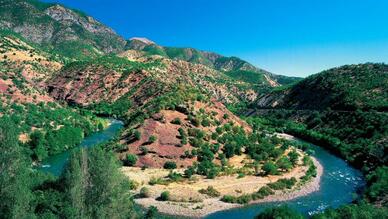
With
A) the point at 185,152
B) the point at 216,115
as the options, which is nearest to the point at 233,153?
the point at 185,152

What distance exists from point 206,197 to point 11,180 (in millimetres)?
36027

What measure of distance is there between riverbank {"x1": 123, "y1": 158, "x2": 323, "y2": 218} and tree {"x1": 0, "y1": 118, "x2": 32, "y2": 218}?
2660cm

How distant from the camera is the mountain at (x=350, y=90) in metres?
147

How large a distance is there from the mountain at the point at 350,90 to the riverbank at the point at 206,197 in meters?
71.4

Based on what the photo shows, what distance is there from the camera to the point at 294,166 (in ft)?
298

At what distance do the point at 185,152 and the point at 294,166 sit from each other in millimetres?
23631

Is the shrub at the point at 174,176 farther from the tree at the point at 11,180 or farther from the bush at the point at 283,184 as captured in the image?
the tree at the point at 11,180

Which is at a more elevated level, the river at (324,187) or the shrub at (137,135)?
the shrub at (137,135)

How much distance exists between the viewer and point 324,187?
78750 mm

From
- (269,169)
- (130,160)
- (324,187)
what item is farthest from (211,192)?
(324,187)

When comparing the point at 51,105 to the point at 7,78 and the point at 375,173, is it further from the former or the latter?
the point at 375,173

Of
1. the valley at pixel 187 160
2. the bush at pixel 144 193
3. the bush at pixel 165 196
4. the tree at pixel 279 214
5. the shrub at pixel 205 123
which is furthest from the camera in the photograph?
the shrub at pixel 205 123

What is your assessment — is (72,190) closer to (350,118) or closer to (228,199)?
(228,199)

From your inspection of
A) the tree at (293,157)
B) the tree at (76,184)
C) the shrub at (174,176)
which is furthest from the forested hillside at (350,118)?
the shrub at (174,176)
